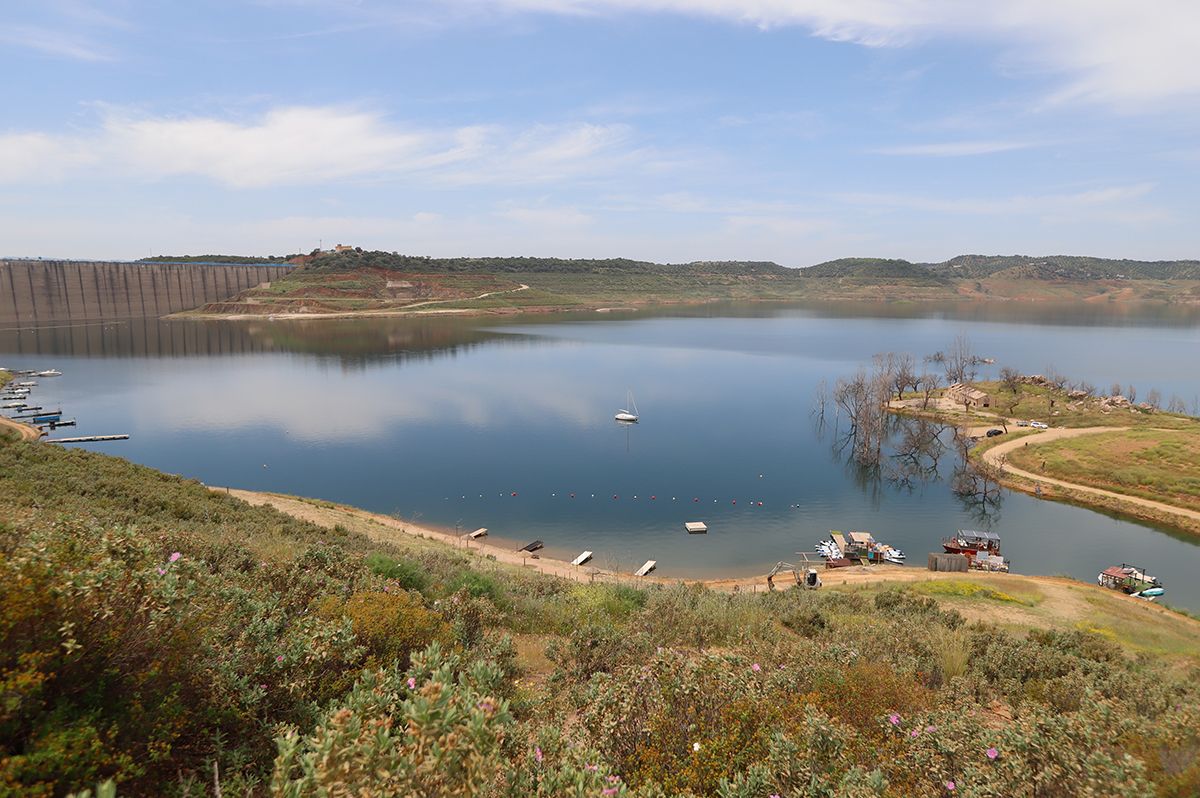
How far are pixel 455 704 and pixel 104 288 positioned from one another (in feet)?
627

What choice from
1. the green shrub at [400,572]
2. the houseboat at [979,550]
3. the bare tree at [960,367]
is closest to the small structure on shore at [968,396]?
the bare tree at [960,367]

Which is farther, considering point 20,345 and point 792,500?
point 20,345

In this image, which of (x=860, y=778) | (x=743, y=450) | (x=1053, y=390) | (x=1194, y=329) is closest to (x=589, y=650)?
(x=860, y=778)

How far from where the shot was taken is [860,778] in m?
5.32

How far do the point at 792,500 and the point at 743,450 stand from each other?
1041 centimetres

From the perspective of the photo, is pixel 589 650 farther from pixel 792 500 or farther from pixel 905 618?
pixel 792 500

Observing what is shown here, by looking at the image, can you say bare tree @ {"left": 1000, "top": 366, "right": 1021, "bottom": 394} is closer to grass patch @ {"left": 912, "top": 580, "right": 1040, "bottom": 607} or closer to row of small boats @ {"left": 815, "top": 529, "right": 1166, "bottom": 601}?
row of small boats @ {"left": 815, "top": 529, "right": 1166, "bottom": 601}

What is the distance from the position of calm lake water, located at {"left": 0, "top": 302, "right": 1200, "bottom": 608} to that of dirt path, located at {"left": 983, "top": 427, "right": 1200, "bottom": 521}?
310cm

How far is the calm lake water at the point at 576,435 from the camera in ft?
122

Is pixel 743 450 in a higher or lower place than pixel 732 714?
lower

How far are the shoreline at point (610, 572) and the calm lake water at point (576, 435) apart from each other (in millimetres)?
2802

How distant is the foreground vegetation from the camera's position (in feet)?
13.3

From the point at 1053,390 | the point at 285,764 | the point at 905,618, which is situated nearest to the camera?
the point at 285,764

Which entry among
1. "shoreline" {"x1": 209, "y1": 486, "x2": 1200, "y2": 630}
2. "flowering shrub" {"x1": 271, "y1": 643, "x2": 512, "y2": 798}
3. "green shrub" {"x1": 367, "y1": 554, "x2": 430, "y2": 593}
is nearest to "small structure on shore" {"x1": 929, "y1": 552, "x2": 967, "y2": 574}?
"shoreline" {"x1": 209, "y1": 486, "x2": 1200, "y2": 630}
